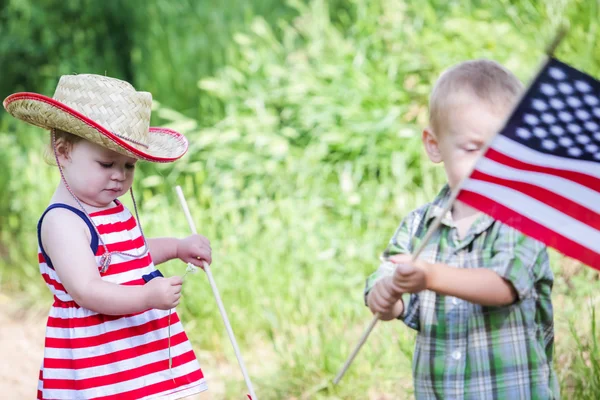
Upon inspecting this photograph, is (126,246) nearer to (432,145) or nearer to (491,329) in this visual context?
(432,145)

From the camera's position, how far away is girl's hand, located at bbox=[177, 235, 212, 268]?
3.12 meters

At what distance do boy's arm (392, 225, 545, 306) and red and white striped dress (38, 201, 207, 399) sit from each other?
30.7 inches

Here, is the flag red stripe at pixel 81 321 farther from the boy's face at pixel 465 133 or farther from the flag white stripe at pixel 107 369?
the boy's face at pixel 465 133

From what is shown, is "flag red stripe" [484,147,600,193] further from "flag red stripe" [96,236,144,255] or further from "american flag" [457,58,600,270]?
"flag red stripe" [96,236,144,255]

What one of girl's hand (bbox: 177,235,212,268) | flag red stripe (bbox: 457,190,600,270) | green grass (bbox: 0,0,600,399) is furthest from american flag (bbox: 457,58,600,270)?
green grass (bbox: 0,0,600,399)

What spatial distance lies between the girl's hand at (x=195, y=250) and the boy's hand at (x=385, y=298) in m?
0.57

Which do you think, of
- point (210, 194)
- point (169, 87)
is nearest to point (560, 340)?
point (210, 194)

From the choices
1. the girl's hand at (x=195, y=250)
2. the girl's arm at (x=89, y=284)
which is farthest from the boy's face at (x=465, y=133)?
the girl's arm at (x=89, y=284)

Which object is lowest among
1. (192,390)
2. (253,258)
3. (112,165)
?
(192,390)

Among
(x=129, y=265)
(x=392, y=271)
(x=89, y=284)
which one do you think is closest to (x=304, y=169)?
(x=392, y=271)

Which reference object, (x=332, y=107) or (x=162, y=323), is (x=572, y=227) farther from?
(x=332, y=107)

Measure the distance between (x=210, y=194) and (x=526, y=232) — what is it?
351cm

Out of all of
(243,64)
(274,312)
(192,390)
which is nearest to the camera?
Answer: (192,390)

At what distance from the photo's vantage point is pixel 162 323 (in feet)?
9.81
